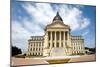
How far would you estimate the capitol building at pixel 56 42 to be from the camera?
82.0 inches

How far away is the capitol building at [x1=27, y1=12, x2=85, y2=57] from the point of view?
6.84ft

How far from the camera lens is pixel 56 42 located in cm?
216

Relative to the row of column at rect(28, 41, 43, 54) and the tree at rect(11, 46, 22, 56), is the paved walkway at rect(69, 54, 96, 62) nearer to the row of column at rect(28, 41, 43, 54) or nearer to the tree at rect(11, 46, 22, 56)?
the row of column at rect(28, 41, 43, 54)

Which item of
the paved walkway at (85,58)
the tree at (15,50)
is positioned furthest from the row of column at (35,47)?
the paved walkway at (85,58)

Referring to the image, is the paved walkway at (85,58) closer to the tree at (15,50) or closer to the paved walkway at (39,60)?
the paved walkway at (39,60)

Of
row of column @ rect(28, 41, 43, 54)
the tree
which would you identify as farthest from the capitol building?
the tree

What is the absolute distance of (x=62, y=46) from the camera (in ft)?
7.17

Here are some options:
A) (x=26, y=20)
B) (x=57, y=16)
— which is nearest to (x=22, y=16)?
(x=26, y=20)

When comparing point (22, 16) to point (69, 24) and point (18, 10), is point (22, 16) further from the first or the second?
point (69, 24)

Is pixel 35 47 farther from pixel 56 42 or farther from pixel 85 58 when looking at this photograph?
pixel 85 58

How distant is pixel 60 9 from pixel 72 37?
1.16ft

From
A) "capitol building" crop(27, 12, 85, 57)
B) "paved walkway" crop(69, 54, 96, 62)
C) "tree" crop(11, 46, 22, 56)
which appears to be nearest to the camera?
"tree" crop(11, 46, 22, 56)

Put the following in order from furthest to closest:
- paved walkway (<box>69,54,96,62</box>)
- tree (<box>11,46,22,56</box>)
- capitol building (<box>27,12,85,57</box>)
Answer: paved walkway (<box>69,54,96,62</box>), capitol building (<box>27,12,85,57</box>), tree (<box>11,46,22,56</box>)

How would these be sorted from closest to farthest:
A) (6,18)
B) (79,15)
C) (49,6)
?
→ (6,18)
(49,6)
(79,15)
